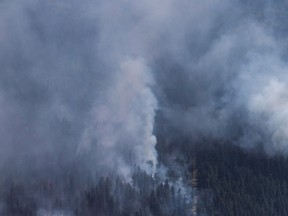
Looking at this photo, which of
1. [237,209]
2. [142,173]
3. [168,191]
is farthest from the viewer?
[142,173]

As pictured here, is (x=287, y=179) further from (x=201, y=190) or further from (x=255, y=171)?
(x=201, y=190)

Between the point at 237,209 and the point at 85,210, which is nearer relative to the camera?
the point at 237,209

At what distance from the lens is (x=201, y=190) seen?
181 metres

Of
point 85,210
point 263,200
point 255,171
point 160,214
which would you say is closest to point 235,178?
point 255,171

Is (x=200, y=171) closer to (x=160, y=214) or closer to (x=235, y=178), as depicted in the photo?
(x=235, y=178)

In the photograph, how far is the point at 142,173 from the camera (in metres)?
190

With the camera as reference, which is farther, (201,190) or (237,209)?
(201,190)

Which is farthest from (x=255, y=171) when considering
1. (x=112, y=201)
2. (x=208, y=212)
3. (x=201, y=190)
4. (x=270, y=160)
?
(x=112, y=201)

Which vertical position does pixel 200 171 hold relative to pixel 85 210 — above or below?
above

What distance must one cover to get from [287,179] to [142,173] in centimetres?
4439

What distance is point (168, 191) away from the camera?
178 meters

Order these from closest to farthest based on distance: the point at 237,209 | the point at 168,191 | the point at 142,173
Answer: the point at 237,209
the point at 168,191
the point at 142,173

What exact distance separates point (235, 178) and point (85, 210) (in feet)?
155

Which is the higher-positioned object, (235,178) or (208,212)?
(235,178)
